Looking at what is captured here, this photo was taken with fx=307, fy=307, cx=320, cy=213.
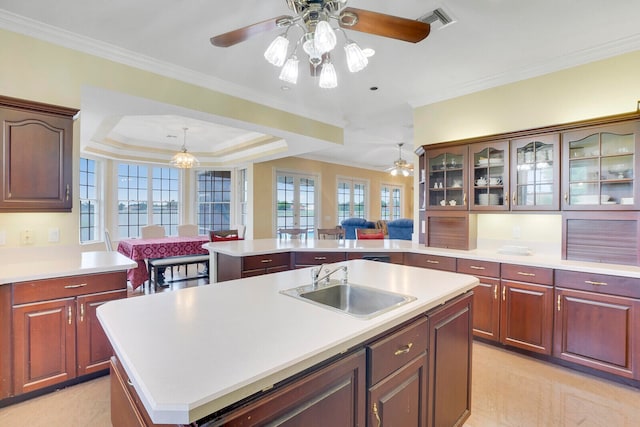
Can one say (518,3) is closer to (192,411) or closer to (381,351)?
(381,351)

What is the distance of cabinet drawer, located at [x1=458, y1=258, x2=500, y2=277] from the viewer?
2941 millimetres

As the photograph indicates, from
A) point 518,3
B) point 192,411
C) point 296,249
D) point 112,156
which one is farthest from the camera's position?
point 112,156

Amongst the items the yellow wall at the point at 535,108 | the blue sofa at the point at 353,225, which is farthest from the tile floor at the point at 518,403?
the blue sofa at the point at 353,225

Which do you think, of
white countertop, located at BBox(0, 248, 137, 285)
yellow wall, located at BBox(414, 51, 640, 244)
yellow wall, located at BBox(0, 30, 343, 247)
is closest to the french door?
yellow wall, located at BBox(414, 51, 640, 244)

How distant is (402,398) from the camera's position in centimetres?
133

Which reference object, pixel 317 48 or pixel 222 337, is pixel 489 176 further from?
pixel 222 337

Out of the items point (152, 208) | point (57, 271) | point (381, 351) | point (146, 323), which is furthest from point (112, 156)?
point (381, 351)

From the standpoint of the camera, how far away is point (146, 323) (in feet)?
3.84

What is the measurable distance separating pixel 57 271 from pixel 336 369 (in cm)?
223

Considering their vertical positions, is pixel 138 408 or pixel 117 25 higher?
pixel 117 25

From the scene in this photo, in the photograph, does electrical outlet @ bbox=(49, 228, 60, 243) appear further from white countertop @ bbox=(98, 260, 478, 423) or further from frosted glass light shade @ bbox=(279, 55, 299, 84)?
frosted glass light shade @ bbox=(279, 55, 299, 84)

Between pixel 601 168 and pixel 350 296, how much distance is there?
8.36 ft

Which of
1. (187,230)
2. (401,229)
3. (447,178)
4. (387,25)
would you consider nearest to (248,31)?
(387,25)

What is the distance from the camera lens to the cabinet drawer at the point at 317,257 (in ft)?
11.8
